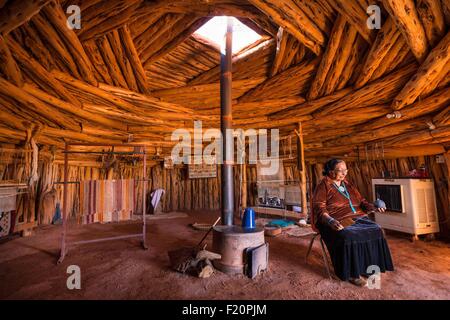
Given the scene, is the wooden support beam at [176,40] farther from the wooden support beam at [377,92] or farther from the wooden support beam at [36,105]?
the wooden support beam at [377,92]

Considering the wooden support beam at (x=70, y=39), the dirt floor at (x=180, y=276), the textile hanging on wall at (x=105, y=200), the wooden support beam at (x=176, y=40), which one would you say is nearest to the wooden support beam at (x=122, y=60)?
the wooden support beam at (x=176, y=40)

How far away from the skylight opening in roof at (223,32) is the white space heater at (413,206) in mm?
4730

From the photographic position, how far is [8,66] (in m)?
3.43

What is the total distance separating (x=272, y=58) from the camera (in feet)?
17.8

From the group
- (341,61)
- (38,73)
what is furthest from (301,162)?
(38,73)

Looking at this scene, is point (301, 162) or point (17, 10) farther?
point (301, 162)

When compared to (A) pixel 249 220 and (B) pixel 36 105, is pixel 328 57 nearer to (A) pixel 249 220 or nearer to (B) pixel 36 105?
(A) pixel 249 220

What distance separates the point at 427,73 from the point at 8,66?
681 cm

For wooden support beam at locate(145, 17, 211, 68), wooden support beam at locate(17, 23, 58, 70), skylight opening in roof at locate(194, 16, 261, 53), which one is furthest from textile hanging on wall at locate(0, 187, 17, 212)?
skylight opening in roof at locate(194, 16, 261, 53)

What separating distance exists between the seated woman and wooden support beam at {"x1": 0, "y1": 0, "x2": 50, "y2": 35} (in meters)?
4.22

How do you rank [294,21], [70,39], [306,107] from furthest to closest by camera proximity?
[306,107] < [70,39] < [294,21]

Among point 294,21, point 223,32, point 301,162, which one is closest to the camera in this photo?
point 294,21

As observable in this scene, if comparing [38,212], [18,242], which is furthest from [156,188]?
[18,242]
